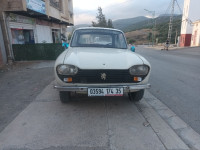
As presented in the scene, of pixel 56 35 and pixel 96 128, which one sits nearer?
pixel 96 128

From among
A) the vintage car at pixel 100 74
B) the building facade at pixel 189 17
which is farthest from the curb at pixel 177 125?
the building facade at pixel 189 17

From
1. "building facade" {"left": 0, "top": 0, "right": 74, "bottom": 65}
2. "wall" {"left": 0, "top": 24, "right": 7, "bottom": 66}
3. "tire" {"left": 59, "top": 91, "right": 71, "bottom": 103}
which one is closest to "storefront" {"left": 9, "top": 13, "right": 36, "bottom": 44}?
"building facade" {"left": 0, "top": 0, "right": 74, "bottom": 65}

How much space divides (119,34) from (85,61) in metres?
2.00

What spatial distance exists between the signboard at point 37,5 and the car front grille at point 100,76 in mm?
8042

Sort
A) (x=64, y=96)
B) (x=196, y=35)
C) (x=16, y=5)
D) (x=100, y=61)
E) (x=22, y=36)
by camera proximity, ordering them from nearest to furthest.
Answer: (x=100, y=61) < (x=64, y=96) < (x=16, y=5) < (x=22, y=36) < (x=196, y=35)

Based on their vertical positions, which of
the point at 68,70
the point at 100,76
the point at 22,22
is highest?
the point at 22,22

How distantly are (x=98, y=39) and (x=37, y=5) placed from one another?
7.82 m

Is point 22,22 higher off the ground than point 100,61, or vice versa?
point 22,22

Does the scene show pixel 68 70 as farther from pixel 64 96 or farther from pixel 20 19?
pixel 20 19

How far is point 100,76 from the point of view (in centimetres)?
267

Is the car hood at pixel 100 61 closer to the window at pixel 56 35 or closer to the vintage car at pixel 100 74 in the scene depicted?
the vintage car at pixel 100 74

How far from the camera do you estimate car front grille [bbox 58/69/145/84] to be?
263 centimetres

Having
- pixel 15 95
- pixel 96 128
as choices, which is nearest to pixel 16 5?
pixel 15 95

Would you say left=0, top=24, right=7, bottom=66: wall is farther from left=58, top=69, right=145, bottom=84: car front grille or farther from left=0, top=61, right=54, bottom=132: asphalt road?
left=58, top=69, right=145, bottom=84: car front grille
